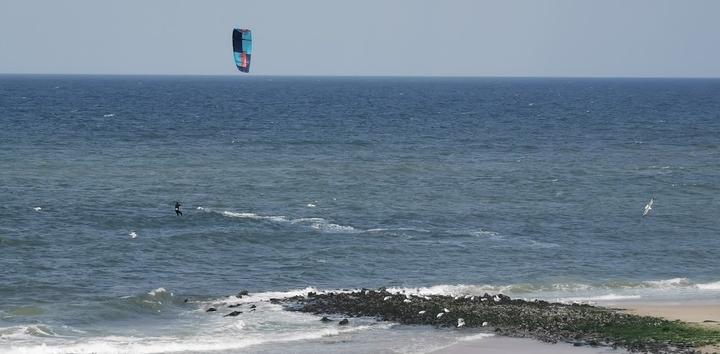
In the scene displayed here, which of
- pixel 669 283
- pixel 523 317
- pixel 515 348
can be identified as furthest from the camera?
pixel 669 283

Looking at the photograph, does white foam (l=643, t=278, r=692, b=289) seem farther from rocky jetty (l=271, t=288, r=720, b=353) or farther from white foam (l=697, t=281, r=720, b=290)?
rocky jetty (l=271, t=288, r=720, b=353)

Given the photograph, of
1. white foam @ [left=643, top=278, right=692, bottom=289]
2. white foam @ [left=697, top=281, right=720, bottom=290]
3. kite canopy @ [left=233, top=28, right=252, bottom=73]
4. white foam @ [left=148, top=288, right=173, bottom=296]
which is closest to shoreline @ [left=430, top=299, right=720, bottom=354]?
white foam @ [left=697, top=281, right=720, bottom=290]

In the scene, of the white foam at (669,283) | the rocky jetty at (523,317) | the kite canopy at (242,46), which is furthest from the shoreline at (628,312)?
the kite canopy at (242,46)

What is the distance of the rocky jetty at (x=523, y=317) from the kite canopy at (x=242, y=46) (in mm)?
12398

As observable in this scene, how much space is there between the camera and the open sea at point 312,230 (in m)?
37.6

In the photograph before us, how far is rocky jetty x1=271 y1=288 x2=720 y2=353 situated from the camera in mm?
34031

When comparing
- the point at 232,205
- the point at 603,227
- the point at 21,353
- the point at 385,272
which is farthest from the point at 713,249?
the point at 21,353

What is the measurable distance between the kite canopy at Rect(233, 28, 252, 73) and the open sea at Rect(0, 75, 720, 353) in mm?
8440

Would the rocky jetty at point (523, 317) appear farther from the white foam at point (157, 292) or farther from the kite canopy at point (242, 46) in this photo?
the kite canopy at point (242, 46)

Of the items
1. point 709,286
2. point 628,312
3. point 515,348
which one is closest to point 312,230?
point 709,286

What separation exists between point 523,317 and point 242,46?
19112 mm

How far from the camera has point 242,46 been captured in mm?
49188

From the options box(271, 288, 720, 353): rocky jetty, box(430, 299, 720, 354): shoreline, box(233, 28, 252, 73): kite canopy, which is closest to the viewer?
box(430, 299, 720, 354): shoreline

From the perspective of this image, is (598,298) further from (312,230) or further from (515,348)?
(312,230)
